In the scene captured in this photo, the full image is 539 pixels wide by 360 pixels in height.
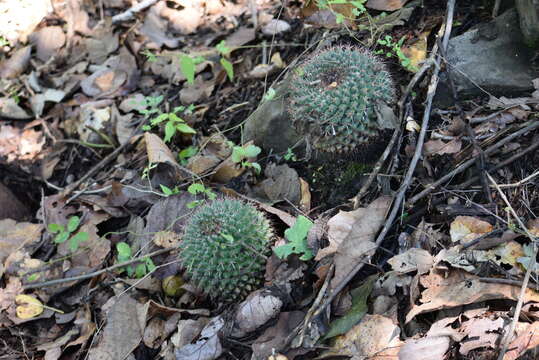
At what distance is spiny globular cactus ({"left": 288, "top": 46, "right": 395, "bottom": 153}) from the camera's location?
2420 mm

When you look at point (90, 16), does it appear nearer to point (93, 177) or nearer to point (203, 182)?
point (93, 177)

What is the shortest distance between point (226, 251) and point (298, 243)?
32cm

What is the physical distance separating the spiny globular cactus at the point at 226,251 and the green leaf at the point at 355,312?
477 mm

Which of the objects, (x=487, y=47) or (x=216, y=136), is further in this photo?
(x=216, y=136)

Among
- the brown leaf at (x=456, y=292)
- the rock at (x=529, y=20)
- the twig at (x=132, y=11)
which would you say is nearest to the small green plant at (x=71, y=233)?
the twig at (x=132, y=11)

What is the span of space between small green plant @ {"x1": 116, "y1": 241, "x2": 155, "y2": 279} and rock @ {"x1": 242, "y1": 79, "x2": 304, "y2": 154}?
91 centimetres

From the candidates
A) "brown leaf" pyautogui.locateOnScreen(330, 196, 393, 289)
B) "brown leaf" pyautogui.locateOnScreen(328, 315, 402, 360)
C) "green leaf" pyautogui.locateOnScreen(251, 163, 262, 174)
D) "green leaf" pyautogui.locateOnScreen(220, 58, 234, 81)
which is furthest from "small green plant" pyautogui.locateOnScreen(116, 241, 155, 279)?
"green leaf" pyautogui.locateOnScreen(220, 58, 234, 81)

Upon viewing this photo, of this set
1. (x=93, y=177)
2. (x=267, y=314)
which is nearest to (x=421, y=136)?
(x=267, y=314)

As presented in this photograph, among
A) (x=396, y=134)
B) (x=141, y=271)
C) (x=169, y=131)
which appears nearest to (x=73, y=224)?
(x=141, y=271)

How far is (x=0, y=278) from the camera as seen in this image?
123 inches

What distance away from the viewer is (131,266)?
112 inches

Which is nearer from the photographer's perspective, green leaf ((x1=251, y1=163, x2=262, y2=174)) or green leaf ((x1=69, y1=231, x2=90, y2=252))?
green leaf ((x1=251, y1=163, x2=262, y2=174))

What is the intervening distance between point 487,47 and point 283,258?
1.54 meters

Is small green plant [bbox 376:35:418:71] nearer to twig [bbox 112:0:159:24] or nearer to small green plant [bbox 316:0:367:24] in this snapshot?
small green plant [bbox 316:0:367:24]
